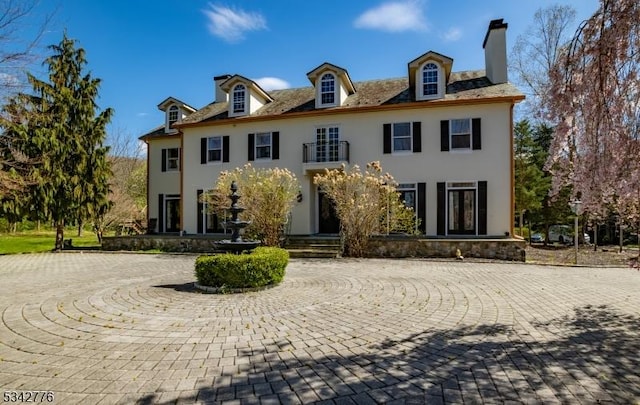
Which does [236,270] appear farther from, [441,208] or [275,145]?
[275,145]

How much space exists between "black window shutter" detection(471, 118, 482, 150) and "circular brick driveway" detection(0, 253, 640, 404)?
7314 millimetres

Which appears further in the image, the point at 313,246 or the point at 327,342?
the point at 313,246

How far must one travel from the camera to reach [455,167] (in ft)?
47.8

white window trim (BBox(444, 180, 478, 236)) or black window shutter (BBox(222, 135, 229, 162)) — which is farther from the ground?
black window shutter (BBox(222, 135, 229, 162))

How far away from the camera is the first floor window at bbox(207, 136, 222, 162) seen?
17766 mm

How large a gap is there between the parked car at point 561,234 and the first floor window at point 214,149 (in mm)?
24009

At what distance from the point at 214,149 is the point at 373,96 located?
27.2 ft

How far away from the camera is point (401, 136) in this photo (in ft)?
50.3

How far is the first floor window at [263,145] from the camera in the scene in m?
17.0

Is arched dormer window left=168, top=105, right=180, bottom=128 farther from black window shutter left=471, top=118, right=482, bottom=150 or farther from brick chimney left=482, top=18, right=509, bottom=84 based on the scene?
brick chimney left=482, top=18, right=509, bottom=84

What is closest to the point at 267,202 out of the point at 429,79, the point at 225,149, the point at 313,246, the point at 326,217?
the point at 313,246

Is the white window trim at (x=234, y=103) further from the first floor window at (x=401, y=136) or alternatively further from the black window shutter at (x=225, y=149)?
the first floor window at (x=401, y=136)

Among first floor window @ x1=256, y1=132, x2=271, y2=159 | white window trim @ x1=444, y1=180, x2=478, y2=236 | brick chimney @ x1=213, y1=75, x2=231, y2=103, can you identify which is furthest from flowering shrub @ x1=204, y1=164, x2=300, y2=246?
brick chimney @ x1=213, y1=75, x2=231, y2=103

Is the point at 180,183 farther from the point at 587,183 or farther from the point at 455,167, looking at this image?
the point at 587,183
